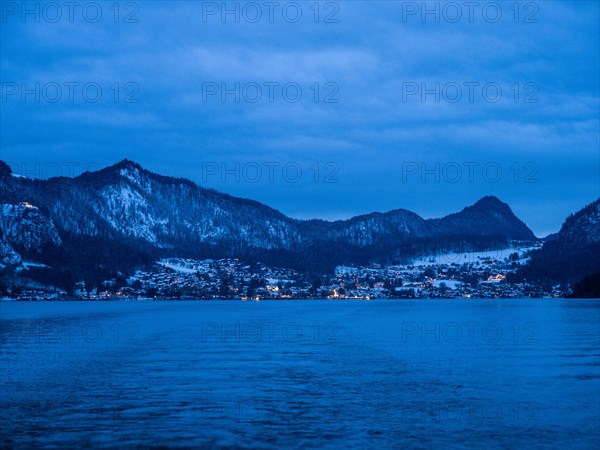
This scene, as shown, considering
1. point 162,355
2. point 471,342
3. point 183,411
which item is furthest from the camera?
point 471,342

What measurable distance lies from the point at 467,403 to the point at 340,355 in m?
27.0

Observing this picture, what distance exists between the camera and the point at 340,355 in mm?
67062

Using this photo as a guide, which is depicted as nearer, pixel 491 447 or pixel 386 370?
pixel 491 447

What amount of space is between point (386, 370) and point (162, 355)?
23718mm

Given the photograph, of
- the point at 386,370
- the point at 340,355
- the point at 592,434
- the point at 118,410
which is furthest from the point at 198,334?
the point at 592,434

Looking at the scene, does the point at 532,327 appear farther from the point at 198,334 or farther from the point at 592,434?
the point at 592,434

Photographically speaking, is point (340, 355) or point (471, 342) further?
point (471, 342)

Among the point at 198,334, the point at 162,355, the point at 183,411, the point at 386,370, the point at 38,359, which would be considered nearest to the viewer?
the point at 183,411

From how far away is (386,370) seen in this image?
5553 cm

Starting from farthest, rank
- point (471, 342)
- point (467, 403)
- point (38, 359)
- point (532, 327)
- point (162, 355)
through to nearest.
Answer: point (532, 327) → point (471, 342) → point (162, 355) → point (38, 359) → point (467, 403)

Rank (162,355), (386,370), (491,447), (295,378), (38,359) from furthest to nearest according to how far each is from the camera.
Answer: (162,355), (38,359), (386,370), (295,378), (491,447)

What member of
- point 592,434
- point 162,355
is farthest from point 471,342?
point 592,434

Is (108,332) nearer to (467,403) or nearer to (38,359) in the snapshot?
(38,359)

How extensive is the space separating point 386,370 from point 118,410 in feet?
77.5
